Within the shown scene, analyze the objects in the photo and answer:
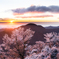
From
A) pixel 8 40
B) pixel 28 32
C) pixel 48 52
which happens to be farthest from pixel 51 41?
pixel 48 52

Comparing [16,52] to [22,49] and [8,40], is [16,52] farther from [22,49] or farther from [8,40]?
[8,40]

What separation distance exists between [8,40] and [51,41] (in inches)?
184

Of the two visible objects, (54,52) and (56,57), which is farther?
(54,52)

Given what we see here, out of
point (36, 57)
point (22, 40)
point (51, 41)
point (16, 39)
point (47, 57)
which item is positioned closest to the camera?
point (47, 57)

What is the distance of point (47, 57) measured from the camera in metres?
3.38

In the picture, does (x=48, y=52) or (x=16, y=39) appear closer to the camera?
(x=48, y=52)

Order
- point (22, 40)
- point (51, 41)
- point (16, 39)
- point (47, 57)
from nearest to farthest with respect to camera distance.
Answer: point (47, 57) < point (16, 39) < point (22, 40) < point (51, 41)

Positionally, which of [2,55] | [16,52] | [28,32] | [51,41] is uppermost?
[28,32]

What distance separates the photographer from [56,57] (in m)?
3.44

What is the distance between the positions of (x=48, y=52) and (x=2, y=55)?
734 cm

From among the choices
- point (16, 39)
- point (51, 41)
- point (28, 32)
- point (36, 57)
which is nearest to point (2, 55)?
point (16, 39)

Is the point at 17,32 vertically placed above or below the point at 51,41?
above

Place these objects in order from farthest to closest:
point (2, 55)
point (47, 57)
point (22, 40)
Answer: point (2, 55)
point (22, 40)
point (47, 57)

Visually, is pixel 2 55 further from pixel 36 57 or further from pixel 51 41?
pixel 36 57
